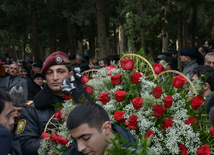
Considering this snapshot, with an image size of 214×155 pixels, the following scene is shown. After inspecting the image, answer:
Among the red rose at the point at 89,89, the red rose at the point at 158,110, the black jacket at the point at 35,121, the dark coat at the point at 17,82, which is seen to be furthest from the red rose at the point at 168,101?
the dark coat at the point at 17,82

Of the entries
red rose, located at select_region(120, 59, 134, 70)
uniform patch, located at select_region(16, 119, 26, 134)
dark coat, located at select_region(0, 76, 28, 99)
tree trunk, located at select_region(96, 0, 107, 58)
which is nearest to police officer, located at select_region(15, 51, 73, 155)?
uniform patch, located at select_region(16, 119, 26, 134)

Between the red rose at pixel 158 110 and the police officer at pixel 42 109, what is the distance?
3.95 feet

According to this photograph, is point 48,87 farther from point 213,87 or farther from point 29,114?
point 213,87

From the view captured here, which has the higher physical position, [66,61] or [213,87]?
[66,61]

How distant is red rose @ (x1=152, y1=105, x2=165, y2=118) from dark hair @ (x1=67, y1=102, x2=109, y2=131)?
0.55 m

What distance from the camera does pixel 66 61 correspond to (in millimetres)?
3309

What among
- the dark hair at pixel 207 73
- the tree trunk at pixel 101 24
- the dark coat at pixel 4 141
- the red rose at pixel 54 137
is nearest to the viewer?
the dark coat at pixel 4 141

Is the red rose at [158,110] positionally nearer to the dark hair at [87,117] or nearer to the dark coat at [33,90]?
the dark hair at [87,117]

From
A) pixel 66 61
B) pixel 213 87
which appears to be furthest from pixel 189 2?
pixel 66 61

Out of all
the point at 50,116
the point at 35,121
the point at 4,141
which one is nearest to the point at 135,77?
the point at 50,116

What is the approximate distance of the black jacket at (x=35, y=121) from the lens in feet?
9.22

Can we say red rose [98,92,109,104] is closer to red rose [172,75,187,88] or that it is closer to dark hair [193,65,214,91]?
red rose [172,75,187,88]

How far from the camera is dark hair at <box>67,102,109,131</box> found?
2.04 meters

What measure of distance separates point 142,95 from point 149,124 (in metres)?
0.32
